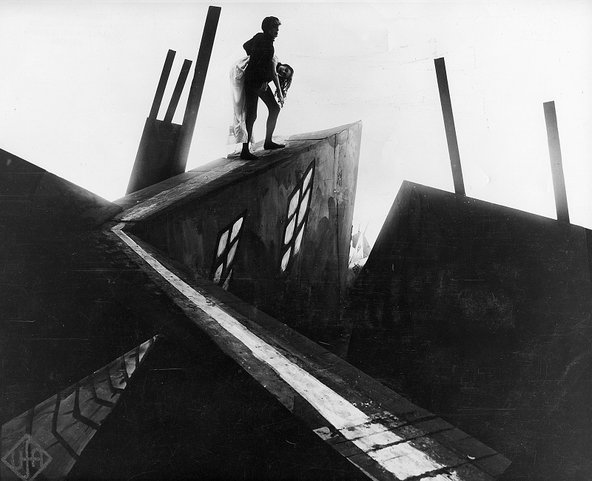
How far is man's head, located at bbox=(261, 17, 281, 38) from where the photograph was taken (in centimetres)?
498

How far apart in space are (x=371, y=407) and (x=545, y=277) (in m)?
5.86

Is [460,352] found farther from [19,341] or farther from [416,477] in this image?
[19,341]

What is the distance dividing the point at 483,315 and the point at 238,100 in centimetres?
429

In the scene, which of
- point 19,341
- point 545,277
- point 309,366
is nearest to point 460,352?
point 545,277

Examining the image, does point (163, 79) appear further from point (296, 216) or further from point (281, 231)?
point (281, 231)

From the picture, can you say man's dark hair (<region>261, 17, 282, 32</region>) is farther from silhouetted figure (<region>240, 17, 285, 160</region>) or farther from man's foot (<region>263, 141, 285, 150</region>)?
man's foot (<region>263, 141, 285, 150</region>)

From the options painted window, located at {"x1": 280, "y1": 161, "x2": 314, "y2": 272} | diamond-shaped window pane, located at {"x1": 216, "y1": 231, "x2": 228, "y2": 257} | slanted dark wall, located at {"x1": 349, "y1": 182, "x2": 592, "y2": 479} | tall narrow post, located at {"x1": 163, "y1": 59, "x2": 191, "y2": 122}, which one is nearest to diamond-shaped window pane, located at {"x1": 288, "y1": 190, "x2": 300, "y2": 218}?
painted window, located at {"x1": 280, "y1": 161, "x2": 314, "y2": 272}

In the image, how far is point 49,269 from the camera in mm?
2986

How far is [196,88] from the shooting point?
6.78 m

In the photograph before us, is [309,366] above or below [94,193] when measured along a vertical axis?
below

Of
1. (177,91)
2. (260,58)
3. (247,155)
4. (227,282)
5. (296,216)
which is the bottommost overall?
(227,282)

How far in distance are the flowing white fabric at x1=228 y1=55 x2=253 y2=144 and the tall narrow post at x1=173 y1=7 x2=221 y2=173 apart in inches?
57.5

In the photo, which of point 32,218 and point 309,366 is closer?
point 309,366

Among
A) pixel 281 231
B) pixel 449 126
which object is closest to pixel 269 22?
pixel 281 231
